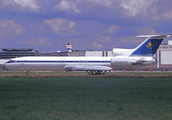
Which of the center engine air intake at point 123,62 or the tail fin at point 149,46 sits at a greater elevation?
the tail fin at point 149,46

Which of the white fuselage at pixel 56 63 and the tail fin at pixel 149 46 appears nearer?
the tail fin at pixel 149 46

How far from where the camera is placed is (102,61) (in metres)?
47.3

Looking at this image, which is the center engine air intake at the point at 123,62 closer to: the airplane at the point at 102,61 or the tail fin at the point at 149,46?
the airplane at the point at 102,61

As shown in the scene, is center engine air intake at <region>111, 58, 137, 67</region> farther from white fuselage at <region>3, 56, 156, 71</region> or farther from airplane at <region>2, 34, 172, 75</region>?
white fuselage at <region>3, 56, 156, 71</region>

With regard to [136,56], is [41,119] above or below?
below

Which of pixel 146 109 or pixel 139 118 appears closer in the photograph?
pixel 139 118

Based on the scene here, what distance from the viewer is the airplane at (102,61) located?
147ft

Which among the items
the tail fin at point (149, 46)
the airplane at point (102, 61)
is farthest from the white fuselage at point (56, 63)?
the tail fin at point (149, 46)

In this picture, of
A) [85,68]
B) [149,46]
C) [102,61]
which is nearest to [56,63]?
[85,68]

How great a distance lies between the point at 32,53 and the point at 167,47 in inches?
2827

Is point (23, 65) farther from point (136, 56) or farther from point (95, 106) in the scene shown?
point (95, 106)

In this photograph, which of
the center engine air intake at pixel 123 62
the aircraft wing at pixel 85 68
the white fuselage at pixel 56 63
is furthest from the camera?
the white fuselage at pixel 56 63

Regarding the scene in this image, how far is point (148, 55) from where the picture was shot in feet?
148

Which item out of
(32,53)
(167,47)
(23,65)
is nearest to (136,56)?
(23,65)
